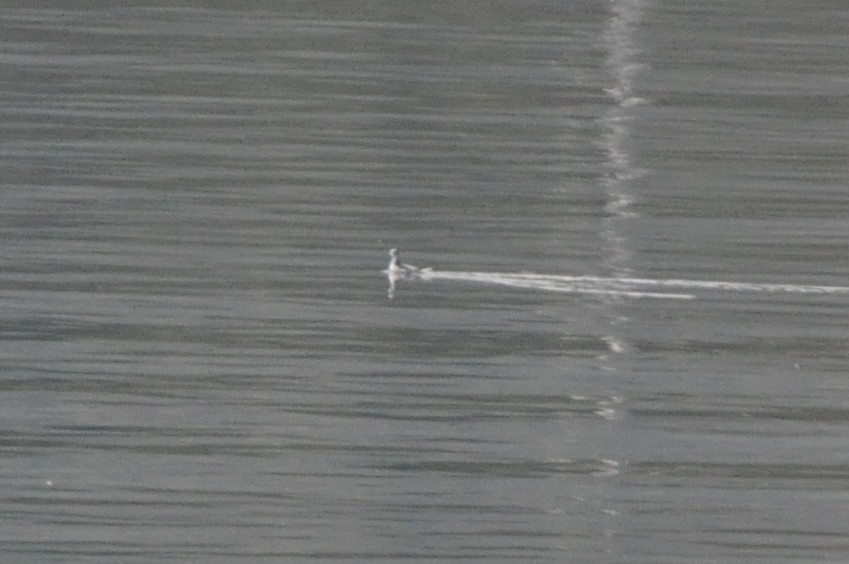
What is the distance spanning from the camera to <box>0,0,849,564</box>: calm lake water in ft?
30.2

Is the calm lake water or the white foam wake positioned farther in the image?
the white foam wake

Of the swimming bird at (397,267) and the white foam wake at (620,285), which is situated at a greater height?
the swimming bird at (397,267)

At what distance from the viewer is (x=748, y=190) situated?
15.9 metres

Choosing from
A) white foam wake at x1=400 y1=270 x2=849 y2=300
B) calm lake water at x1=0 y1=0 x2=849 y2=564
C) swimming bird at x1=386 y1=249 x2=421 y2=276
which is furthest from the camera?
swimming bird at x1=386 y1=249 x2=421 y2=276

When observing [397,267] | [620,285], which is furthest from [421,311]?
[620,285]

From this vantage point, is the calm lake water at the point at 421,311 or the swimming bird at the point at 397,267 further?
the swimming bird at the point at 397,267

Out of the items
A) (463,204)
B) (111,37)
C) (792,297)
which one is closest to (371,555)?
(792,297)

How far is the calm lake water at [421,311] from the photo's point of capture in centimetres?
922

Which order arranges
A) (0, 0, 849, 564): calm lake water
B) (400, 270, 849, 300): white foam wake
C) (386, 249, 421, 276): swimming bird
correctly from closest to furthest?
1. (0, 0, 849, 564): calm lake water
2. (400, 270, 849, 300): white foam wake
3. (386, 249, 421, 276): swimming bird

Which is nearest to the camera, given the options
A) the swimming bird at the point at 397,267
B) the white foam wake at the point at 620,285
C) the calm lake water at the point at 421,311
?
the calm lake water at the point at 421,311

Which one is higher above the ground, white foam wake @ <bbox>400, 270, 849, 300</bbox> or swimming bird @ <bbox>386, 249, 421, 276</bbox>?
swimming bird @ <bbox>386, 249, 421, 276</bbox>

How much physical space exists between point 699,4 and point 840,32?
3097 mm

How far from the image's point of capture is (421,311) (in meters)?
12.4

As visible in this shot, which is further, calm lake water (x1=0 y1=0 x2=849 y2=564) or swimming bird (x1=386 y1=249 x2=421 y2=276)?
swimming bird (x1=386 y1=249 x2=421 y2=276)
